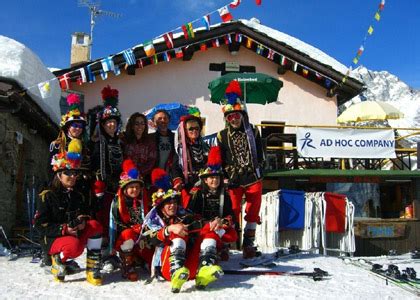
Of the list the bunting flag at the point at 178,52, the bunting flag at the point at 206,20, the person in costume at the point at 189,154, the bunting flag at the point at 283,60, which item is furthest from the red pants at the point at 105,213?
the bunting flag at the point at 283,60

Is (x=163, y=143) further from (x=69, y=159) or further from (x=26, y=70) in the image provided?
(x=26, y=70)

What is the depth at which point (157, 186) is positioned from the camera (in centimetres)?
423

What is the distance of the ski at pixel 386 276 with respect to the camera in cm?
407

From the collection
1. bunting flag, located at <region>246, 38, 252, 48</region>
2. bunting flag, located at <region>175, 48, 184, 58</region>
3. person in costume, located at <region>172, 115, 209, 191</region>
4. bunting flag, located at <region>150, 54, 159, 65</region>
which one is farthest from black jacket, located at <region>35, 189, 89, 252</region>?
bunting flag, located at <region>246, 38, 252, 48</region>

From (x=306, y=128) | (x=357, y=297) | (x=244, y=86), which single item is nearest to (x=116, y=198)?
(x=357, y=297)

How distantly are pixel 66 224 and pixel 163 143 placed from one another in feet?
5.89

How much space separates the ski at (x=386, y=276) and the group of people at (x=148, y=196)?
4.80ft

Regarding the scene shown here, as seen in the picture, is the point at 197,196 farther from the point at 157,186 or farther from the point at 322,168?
the point at 322,168

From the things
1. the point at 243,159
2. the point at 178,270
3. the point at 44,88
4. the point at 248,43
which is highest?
the point at 248,43

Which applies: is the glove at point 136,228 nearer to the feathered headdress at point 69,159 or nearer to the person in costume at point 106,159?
the person in costume at point 106,159

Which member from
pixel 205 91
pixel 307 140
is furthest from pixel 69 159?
pixel 205 91

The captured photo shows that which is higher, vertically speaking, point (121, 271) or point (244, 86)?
point (244, 86)

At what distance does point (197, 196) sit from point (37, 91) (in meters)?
4.88

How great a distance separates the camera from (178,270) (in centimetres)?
353
